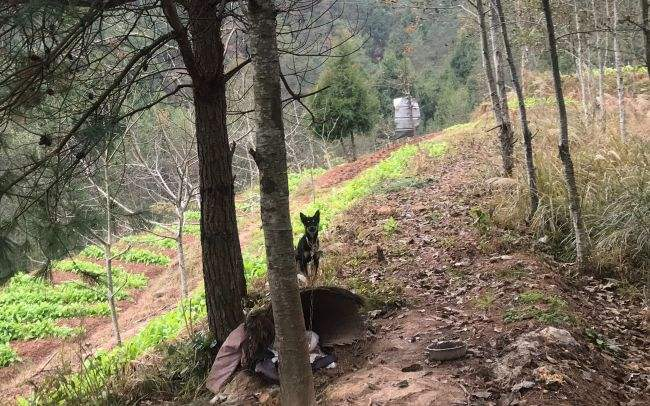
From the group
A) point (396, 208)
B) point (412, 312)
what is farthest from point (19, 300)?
point (412, 312)

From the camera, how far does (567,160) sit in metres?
6.05

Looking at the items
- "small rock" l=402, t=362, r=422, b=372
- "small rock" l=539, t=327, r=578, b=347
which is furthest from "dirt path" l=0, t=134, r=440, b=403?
"small rock" l=539, t=327, r=578, b=347

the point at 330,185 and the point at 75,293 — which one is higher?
the point at 330,185

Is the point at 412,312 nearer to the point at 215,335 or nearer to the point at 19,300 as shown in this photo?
the point at 215,335

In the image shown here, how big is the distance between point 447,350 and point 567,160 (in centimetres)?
299

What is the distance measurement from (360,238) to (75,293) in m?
13.2

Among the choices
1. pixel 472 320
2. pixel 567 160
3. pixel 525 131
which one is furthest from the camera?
pixel 525 131

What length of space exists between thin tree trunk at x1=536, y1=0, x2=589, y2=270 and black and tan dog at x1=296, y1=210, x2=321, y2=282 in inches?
109

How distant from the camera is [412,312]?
17.8 feet

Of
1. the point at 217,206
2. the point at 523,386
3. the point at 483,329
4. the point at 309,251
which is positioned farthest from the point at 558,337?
the point at 217,206

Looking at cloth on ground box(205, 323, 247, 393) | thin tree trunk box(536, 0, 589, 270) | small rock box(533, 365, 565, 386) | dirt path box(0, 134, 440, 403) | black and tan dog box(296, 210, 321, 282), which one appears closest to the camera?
small rock box(533, 365, 565, 386)

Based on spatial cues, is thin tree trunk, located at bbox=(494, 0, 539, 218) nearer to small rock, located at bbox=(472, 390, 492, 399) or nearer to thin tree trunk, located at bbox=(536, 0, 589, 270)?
thin tree trunk, located at bbox=(536, 0, 589, 270)

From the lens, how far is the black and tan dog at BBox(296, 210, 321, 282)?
21.1ft

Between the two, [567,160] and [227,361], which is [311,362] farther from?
[567,160]
